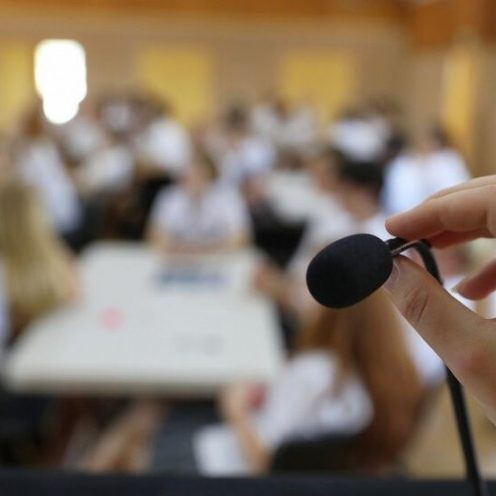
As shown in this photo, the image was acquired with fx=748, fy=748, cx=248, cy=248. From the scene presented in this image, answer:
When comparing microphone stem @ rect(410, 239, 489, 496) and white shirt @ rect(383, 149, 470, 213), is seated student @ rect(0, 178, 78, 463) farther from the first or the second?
white shirt @ rect(383, 149, 470, 213)

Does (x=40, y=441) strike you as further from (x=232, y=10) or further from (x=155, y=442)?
(x=232, y=10)

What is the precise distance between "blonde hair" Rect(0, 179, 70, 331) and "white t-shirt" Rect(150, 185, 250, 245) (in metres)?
1.04

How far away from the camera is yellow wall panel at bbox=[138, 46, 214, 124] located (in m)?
11.1

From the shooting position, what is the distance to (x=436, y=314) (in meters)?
0.38

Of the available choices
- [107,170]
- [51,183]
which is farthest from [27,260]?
[107,170]

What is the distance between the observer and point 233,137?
6.79 meters

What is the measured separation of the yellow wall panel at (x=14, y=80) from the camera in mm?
10760

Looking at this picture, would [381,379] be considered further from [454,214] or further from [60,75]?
[60,75]

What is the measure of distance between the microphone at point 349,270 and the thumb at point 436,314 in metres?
0.02

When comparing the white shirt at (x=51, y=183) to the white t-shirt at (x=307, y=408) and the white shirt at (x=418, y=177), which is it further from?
the white t-shirt at (x=307, y=408)

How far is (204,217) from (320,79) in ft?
27.1

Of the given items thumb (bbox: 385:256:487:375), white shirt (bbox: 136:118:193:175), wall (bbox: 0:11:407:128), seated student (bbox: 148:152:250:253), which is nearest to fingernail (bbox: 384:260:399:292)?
thumb (bbox: 385:256:487:375)

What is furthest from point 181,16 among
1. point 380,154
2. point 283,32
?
point 380,154

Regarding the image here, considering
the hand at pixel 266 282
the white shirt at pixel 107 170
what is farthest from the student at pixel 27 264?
the white shirt at pixel 107 170
